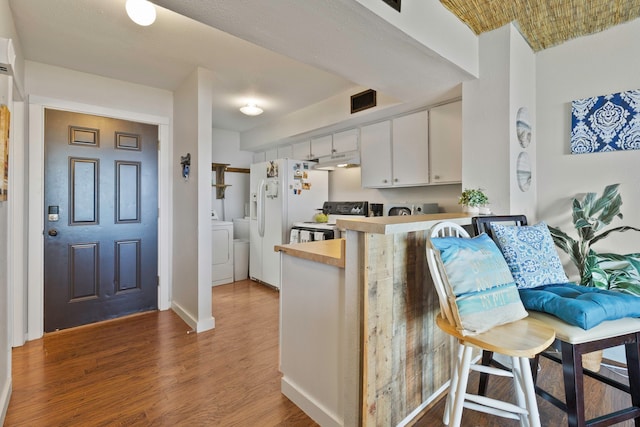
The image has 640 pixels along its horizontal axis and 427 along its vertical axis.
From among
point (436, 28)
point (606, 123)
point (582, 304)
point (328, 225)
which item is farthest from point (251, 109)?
point (582, 304)

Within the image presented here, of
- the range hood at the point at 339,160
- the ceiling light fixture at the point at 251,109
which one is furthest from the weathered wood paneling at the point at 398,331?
the ceiling light fixture at the point at 251,109

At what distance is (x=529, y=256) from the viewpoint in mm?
1627

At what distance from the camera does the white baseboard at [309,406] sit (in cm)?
151

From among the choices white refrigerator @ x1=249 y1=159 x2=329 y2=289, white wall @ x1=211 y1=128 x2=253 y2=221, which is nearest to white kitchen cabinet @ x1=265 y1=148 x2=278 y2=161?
white wall @ x1=211 y1=128 x2=253 y2=221

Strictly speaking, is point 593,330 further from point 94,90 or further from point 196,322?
point 94,90

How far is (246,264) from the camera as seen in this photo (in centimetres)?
463

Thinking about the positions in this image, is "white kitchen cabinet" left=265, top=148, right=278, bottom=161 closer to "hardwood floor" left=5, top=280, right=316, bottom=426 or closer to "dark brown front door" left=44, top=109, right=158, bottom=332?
"dark brown front door" left=44, top=109, right=158, bottom=332

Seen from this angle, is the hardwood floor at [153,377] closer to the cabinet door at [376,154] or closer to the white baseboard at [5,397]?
the white baseboard at [5,397]

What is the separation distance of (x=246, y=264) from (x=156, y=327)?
185cm

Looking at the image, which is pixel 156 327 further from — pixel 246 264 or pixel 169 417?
pixel 246 264

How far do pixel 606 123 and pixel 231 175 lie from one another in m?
4.76

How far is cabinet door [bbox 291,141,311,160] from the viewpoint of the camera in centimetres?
441

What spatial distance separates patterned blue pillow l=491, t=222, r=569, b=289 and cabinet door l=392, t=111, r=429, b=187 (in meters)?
1.43

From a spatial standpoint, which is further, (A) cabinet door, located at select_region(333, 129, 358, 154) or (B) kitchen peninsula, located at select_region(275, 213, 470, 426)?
(A) cabinet door, located at select_region(333, 129, 358, 154)
